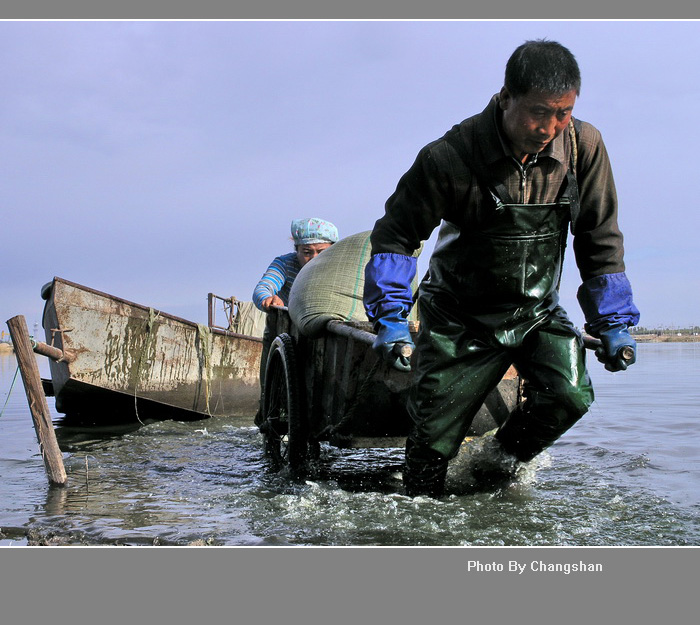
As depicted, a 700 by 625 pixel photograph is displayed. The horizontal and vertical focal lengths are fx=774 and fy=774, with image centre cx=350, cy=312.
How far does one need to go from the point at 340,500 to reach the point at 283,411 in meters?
1.70

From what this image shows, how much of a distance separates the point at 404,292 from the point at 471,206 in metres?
0.51

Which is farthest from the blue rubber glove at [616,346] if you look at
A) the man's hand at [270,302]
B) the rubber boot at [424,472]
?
the man's hand at [270,302]

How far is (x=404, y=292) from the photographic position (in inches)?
141

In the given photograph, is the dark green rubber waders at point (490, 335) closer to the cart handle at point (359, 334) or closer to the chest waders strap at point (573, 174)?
the chest waders strap at point (573, 174)

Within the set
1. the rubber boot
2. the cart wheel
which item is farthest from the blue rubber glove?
the cart wheel

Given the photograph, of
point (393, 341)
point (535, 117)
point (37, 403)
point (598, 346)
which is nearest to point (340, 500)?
point (393, 341)

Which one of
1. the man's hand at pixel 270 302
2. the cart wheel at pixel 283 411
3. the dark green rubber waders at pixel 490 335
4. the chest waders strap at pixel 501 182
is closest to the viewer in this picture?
the chest waders strap at pixel 501 182

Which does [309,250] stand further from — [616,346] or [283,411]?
[616,346]

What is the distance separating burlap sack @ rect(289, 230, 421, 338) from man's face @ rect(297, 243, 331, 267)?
1.44m

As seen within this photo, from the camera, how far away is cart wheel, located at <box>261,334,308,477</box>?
16.4 feet

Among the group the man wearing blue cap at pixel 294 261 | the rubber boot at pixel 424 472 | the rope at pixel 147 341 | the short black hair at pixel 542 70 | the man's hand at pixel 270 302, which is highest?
the short black hair at pixel 542 70

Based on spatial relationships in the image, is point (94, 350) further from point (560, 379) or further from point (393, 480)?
point (560, 379)

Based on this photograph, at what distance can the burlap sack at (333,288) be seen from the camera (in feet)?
16.4

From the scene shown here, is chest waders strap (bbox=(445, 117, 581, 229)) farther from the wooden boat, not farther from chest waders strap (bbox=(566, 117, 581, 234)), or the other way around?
the wooden boat
